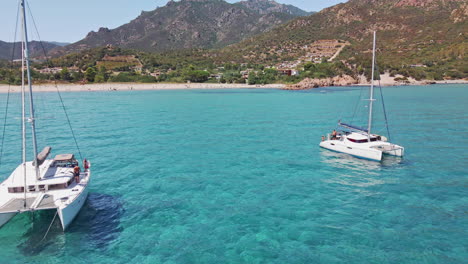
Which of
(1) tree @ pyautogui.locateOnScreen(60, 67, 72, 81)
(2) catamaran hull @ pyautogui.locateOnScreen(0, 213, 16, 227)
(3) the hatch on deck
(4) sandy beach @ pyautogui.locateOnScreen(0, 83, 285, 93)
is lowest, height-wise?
(2) catamaran hull @ pyautogui.locateOnScreen(0, 213, 16, 227)

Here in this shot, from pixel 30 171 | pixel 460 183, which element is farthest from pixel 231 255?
pixel 460 183

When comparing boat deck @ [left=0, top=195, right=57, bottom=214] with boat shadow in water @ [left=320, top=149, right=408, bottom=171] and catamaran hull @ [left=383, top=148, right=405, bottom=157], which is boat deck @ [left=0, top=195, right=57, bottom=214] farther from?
catamaran hull @ [left=383, top=148, right=405, bottom=157]

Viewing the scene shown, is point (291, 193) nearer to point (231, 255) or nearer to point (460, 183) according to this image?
point (231, 255)

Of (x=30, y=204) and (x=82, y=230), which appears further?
(x=82, y=230)

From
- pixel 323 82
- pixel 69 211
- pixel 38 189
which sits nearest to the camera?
pixel 69 211

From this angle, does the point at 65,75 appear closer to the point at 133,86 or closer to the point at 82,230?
the point at 133,86

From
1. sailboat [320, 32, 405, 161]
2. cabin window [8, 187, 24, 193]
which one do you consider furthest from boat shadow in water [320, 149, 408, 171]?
cabin window [8, 187, 24, 193]

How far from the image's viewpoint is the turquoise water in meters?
16.0

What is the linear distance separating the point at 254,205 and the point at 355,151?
52.6ft

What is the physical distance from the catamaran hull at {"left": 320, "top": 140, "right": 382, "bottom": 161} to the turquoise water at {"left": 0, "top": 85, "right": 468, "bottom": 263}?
2.79 ft

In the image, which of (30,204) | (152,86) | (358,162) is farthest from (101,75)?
(30,204)

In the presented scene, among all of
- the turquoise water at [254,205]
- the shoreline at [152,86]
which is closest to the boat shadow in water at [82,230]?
the turquoise water at [254,205]

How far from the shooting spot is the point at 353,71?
158750mm

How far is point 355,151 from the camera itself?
32719mm
